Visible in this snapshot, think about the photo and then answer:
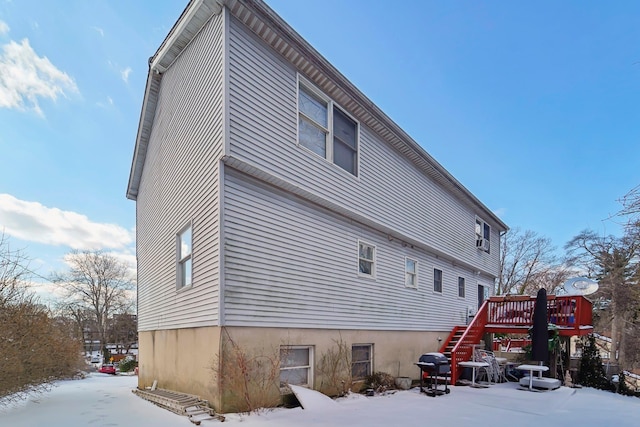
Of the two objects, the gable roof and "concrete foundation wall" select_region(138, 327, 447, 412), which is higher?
the gable roof

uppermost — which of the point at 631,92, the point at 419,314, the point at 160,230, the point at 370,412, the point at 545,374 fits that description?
the point at 631,92

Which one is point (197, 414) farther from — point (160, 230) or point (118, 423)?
point (160, 230)

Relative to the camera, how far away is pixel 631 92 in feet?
16.0

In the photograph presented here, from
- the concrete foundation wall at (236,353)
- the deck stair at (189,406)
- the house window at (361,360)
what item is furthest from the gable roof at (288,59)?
the deck stair at (189,406)

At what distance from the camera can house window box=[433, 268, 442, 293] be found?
13.4 metres

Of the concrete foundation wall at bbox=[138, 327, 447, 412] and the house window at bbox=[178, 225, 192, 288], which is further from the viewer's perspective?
the house window at bbox=[178, 225, 192, 288]

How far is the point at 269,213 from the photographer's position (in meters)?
7.46

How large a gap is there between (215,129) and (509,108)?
17644mm

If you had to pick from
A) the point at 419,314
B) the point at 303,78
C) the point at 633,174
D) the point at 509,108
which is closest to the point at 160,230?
the point at 303,78

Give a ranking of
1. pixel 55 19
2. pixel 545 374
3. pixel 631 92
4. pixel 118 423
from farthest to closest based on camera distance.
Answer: pixel 545 374 < pixel 55 19 < pixel 118 423 < pixel 631 92

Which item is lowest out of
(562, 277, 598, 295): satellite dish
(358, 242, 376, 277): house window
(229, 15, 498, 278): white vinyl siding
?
(562, 277, 598, 295): satellite dish

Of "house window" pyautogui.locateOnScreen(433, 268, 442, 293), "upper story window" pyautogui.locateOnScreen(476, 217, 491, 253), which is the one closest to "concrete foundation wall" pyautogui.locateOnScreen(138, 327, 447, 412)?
"house window" pyautogui.locateOnScreen(433, 268, 442, 293)

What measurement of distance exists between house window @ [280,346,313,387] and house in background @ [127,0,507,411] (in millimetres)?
31

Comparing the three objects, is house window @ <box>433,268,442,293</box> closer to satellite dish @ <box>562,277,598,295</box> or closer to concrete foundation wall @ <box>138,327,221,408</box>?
satellite dish @ <box>562,277,598,295</box>
